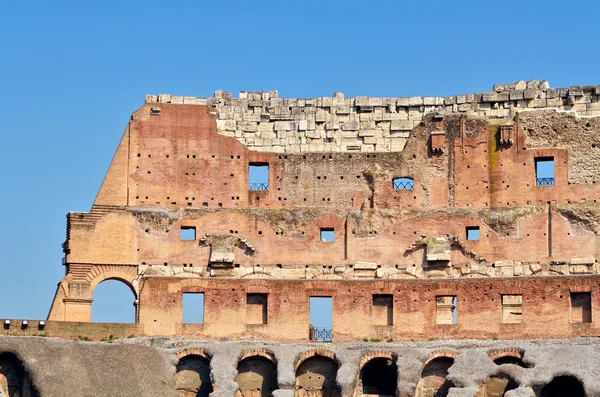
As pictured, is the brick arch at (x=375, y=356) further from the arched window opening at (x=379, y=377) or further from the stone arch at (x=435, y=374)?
the stone arch at (x=435, y=374)

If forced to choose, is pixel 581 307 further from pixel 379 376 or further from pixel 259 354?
pixel 259 354

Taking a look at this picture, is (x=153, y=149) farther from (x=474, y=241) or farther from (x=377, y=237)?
(x=474, y=241)

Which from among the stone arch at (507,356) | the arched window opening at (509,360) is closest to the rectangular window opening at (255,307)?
the stone arch at (507,356)

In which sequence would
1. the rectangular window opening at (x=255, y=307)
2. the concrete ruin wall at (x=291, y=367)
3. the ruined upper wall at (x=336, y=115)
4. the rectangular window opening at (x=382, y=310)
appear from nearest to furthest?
the concrete ruin wall at (x=291, y=367) → the rectangular window opening at (x=382, y=310) → the rectangular window opening at (x=255, y=307) → the ruined upper wall at (x=336, y=115)

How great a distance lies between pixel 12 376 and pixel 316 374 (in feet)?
31.3

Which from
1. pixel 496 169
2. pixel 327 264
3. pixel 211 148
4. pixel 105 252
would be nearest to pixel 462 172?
pixel 496 169

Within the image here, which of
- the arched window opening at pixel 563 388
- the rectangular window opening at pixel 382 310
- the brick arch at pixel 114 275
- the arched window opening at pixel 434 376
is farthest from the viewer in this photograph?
the brick arch at pixel 114 275

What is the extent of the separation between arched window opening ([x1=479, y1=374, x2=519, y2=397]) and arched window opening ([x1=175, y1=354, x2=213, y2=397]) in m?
8.48

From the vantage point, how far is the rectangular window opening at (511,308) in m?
47.3

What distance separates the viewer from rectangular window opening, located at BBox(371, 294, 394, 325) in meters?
47.7

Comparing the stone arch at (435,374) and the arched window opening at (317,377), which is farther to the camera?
the arched window opening at (317,377)

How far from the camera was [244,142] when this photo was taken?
173ft

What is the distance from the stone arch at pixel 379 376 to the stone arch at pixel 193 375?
4.85 meters

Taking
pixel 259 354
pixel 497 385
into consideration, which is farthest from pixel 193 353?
pixel 497 385
